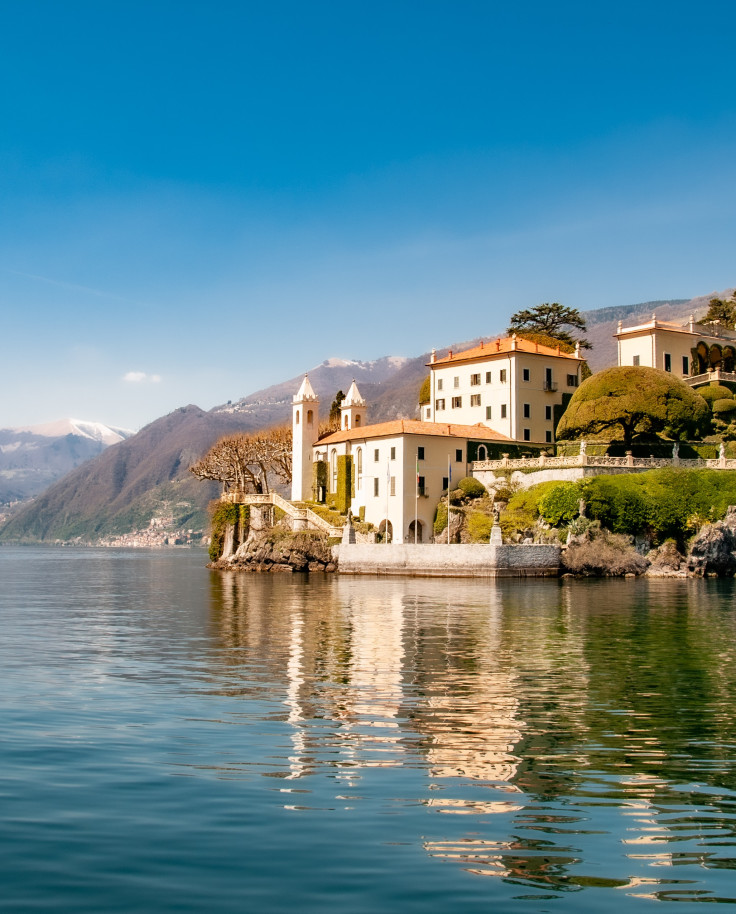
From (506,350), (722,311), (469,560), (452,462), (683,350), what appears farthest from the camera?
(722,311)

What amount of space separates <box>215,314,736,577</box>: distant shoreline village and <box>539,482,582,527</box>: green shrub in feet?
3.19

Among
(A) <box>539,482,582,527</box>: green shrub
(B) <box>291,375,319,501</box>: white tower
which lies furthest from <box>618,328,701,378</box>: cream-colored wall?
(B) <box>291,375,319,501</box>: white tower

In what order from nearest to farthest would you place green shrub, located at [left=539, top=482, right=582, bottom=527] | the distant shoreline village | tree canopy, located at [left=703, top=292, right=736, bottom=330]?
1. green shrub, located at [left=539, top=482, right=582, bottom=527]
2. the distant shoreline village
3. tree canopy, located at [left=703, top=292, right=736, bottom=330]

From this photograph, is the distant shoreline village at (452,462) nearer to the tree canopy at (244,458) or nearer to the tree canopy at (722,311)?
the tree canopy at (244,458)

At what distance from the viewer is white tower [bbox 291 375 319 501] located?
3445 inches

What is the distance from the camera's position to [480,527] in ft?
228

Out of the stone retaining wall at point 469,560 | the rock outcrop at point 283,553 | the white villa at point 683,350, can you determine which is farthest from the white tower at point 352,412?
the stone retaining wall at point 469,560

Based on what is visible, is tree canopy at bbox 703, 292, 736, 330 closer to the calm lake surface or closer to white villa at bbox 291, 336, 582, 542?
white villa at bbox 291, 336, 582, 542

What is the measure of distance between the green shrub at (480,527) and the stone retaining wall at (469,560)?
4.15 metres

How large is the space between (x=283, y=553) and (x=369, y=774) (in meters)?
64.6

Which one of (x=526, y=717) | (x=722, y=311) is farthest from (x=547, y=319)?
(x=526, y=717)

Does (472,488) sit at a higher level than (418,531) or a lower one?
higher

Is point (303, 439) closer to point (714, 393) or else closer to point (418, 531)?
point (418, 531)

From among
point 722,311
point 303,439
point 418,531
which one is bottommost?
point 418,531
